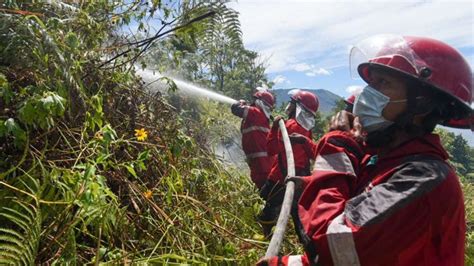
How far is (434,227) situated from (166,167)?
1.43 m

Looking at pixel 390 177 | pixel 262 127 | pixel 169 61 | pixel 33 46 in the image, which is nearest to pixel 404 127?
pixel 390 177

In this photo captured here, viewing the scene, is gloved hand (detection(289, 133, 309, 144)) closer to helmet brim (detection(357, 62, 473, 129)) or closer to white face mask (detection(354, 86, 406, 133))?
helmet brim (detection(357, 62, 473, 129))

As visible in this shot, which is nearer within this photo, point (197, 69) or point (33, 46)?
point (33, 46)

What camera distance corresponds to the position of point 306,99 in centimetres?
530

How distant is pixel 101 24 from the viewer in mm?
2271

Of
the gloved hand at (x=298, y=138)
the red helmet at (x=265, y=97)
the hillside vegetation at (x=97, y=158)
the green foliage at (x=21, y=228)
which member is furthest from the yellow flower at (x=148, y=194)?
the red helmet at (x=265, y=97)

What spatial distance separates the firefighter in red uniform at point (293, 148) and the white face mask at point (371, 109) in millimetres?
2652

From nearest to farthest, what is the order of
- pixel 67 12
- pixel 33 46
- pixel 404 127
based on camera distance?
pixel 404 127
pixel 33 46
pixel 67 12

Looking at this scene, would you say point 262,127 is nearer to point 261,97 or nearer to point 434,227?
point 261,97

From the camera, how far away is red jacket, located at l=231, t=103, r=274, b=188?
5430 millimetres

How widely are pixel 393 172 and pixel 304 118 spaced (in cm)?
382

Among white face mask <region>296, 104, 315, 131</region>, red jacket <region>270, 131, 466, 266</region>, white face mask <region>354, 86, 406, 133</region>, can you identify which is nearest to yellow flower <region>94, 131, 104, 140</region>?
red jacket <region>270, 131, 466, 266</region>

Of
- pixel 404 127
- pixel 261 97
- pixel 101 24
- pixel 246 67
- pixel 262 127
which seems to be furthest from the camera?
pixel 246 67

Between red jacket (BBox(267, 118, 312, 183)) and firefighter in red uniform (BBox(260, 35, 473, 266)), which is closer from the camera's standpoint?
firefighter in red uniform (BBox(260, 35, 473, 266))
